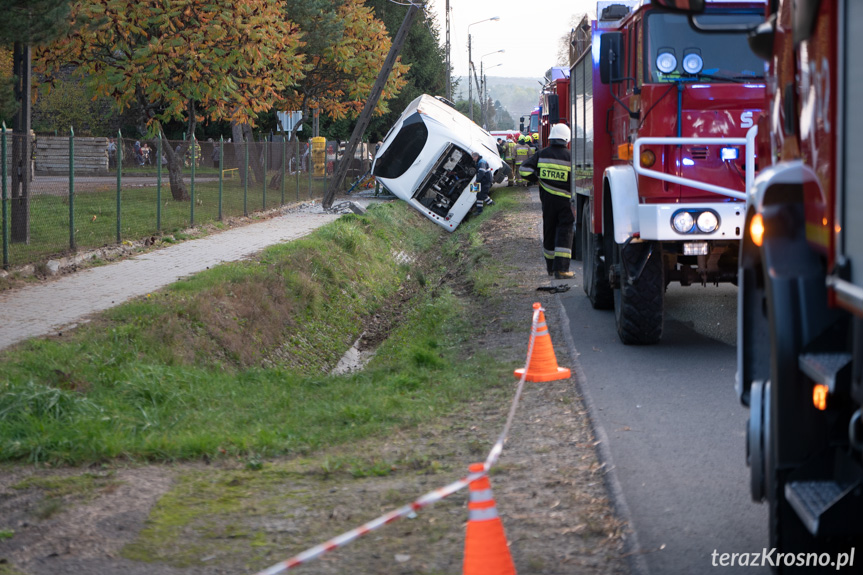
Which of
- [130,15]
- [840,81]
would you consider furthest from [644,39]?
[130,15]

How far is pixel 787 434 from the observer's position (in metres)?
3.26

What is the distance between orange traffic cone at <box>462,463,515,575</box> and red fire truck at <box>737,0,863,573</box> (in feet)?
3.21

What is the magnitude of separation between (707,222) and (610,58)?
180 cm

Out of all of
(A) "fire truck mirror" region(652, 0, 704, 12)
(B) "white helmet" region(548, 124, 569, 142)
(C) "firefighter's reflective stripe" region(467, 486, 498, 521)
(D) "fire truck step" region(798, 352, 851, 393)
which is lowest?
(C) "firefighter's reflective stripe" region(467, 486, 498, 521)

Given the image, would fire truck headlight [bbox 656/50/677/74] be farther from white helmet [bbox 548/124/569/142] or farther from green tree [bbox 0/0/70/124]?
green tree [bbox 0/0/70/124]

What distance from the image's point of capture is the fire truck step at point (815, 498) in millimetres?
3004

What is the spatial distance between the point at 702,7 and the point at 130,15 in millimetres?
19076

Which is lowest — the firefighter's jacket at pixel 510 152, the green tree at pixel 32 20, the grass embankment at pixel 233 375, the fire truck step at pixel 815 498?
the grass embankment at pixel 233 375

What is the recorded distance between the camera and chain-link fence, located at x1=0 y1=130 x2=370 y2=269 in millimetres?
13625

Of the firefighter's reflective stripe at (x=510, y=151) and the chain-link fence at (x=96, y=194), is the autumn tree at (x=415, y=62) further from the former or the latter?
the chain-link fence at (x=96, y=194)

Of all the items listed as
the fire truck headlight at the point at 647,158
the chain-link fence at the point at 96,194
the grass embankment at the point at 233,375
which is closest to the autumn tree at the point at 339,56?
the chain-link fence at the point at 96,194

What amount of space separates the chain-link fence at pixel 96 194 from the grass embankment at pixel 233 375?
2477mm

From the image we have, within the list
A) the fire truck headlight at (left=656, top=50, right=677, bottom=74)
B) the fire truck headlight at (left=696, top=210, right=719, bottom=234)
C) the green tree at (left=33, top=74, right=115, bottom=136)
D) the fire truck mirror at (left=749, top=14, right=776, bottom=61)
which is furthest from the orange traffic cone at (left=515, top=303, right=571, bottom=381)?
the green tree at (left=33, top=74, right=115, bottom=136)

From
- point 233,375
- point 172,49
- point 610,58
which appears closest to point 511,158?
point 172,49
